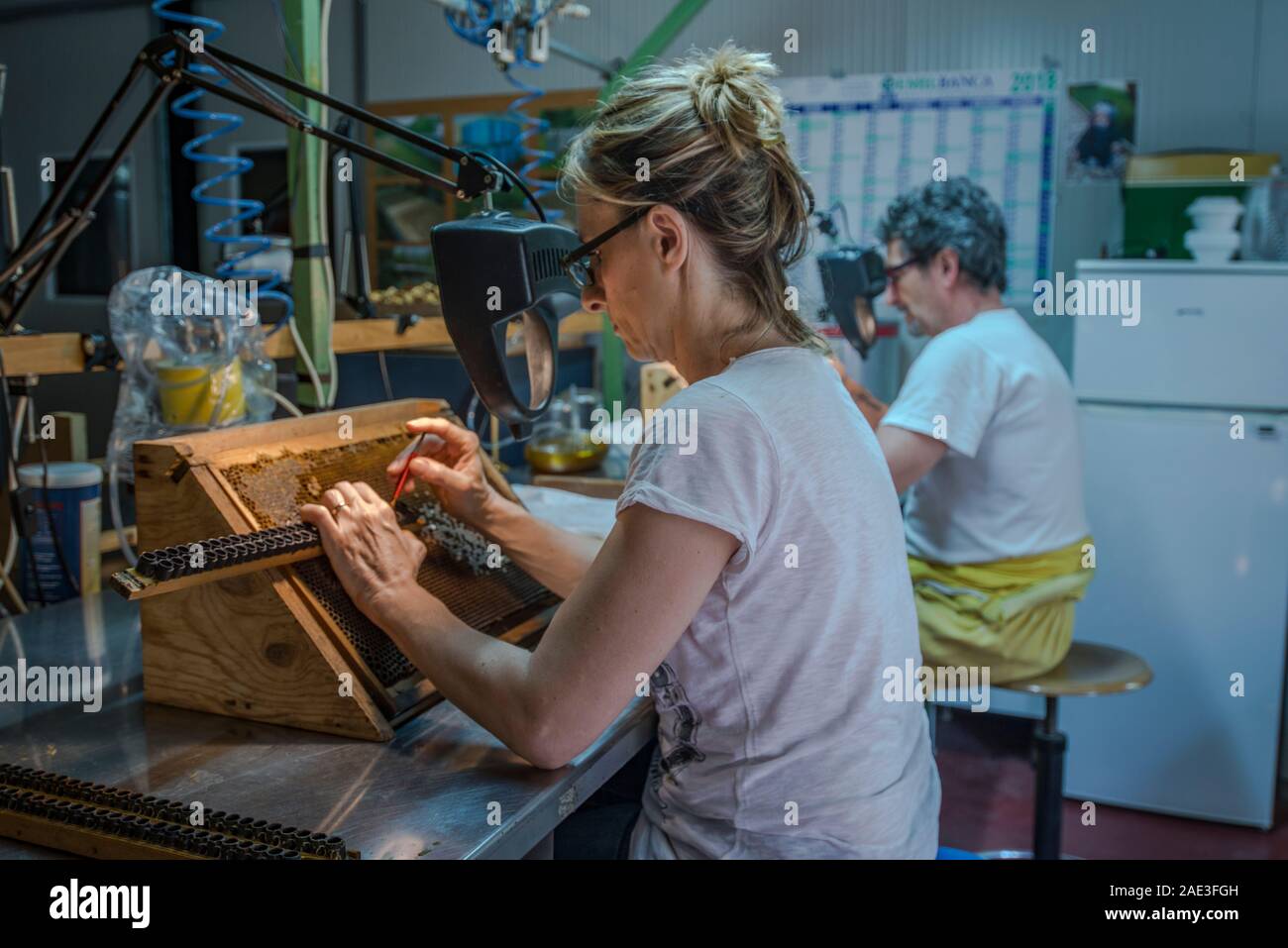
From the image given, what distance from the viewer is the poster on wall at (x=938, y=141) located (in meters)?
3.74

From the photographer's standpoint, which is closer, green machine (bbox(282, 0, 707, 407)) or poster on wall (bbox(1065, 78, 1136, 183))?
green machine (bbox(282, 0, 707, 407))

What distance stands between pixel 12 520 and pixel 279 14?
910 mm

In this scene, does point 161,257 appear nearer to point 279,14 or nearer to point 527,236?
point 279,14

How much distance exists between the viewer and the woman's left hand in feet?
4.31

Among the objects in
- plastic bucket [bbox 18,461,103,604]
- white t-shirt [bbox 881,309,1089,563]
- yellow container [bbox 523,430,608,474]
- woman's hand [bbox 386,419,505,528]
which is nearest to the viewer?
woman's hand [bbox 386,419,505,528]

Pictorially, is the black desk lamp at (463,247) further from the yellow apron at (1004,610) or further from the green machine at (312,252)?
the yellow apron at (1004,610)

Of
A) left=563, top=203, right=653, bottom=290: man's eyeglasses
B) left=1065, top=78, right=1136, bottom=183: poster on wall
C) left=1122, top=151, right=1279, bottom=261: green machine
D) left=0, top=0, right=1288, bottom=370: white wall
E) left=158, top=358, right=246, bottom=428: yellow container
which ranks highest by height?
left=0, top=0, right=1288, bottom=370: white wall

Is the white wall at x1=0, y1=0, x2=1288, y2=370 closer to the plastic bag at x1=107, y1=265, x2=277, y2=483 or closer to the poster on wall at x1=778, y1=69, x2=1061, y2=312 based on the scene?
the poster on wall at x1=778, y1=69, x2=1061, y2=312

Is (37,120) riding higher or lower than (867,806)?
higher

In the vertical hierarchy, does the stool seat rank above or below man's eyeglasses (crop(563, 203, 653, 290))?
below

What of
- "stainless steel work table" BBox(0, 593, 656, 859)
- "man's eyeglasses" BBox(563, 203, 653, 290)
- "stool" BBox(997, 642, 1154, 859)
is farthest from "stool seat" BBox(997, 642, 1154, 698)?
"man's eyeglasses" BBox(563, 203, 653, 290)

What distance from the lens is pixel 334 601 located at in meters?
1.32

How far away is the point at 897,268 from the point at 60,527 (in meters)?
1.89
